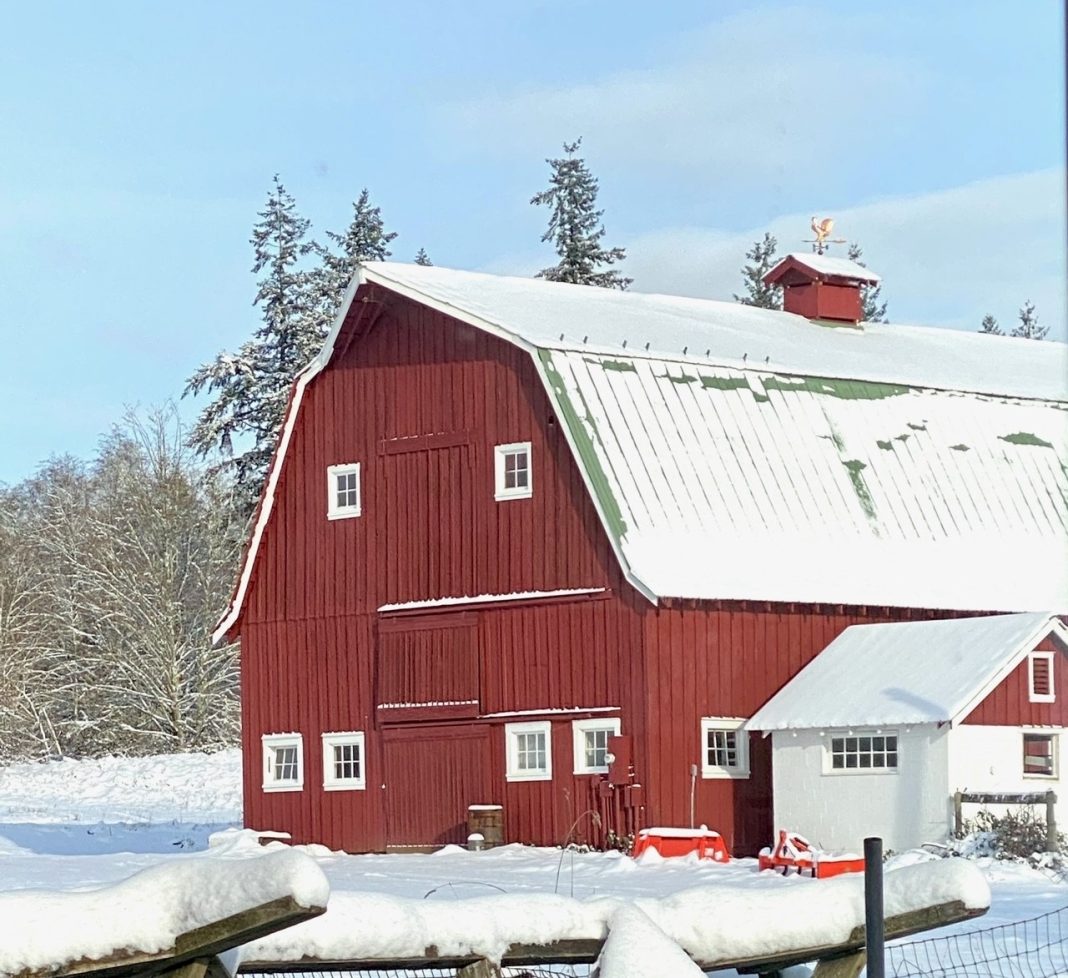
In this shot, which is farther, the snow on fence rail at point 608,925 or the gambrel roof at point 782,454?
the gambrel roof at point 782,454

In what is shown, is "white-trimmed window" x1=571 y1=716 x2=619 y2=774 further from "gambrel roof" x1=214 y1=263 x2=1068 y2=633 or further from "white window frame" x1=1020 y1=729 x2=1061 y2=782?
"white window frame" x1=1020 y1=729 x2=1061 y2=782

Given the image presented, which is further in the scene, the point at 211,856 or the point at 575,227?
the point at 575,227

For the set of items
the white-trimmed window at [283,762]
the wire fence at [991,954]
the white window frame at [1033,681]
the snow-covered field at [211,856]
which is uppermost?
the white window frame at [1033,681]

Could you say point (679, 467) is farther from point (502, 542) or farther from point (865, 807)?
point (865, 807)

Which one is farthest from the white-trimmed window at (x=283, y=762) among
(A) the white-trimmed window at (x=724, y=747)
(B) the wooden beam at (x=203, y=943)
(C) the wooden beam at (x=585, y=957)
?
(B) the wooden beam at (x=203, y=943)

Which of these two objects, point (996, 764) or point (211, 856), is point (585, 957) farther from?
point (996, 764)

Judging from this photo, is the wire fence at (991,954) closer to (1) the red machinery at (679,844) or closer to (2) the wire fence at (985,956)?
(2) the wire fence at (985,956)

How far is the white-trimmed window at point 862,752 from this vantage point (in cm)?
2561

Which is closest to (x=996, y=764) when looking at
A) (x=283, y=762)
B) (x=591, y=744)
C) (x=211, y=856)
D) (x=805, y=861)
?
(x=805, y=861)

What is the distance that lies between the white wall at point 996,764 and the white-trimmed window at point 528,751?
542cm

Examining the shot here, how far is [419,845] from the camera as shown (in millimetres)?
28656

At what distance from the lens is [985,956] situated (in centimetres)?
1361

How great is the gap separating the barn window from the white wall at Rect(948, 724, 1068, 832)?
68 mm

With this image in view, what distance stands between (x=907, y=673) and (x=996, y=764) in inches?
59.6
